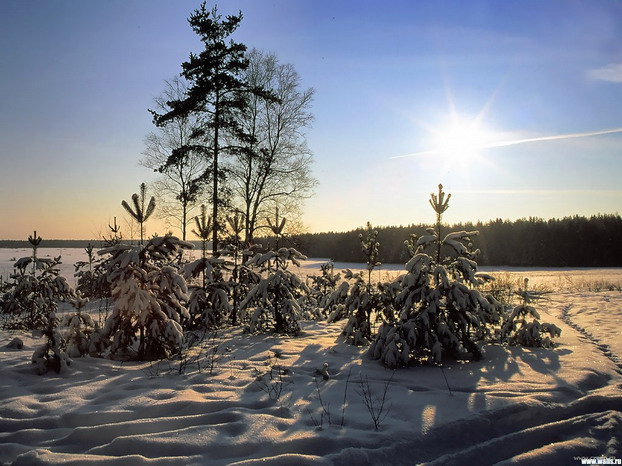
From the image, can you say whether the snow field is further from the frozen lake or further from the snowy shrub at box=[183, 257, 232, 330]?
the frozen lake

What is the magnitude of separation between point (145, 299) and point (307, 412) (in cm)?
288

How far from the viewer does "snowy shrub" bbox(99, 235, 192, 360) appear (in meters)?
5.39

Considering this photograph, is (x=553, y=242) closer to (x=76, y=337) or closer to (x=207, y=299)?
(x=207, y=299)

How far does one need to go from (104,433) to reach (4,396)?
154cm

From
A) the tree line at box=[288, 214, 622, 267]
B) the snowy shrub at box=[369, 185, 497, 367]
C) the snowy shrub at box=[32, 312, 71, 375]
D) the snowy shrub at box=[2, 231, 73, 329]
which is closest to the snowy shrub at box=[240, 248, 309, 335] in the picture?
the snowy shrub at box=[369, 185, 497, 367]

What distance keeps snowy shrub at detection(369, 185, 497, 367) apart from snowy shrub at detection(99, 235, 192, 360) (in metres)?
3.04

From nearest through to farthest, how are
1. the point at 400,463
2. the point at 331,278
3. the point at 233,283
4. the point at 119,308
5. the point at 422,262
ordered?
the point at 400,463 → the point at 119,308 → the point at 422,262 → the point at 233,283 → the point at 331,278

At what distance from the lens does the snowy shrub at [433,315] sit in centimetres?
550

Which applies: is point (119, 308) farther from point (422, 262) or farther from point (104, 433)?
point (422, 262)

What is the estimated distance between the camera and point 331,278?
14602 millimetres

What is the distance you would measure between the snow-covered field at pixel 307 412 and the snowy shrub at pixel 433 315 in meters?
0.30

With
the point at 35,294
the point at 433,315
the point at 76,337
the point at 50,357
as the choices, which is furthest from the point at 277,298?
the point at 35,294

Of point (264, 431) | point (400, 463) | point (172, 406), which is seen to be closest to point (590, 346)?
point (400, 463)

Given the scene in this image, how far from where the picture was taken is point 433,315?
568 cm
